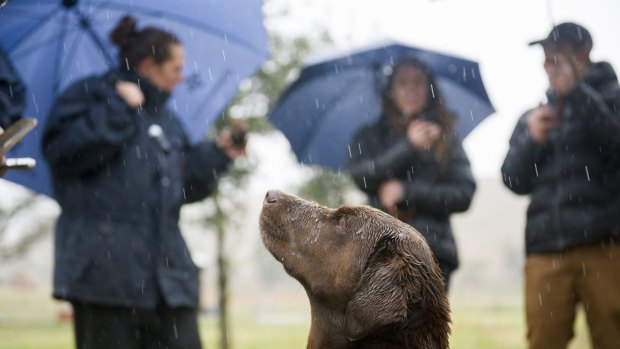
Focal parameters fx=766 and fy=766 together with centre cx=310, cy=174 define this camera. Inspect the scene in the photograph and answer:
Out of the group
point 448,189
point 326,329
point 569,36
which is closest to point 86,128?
point 326,329

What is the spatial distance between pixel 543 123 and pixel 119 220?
2746 millimetres

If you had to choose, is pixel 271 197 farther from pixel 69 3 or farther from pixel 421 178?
pixel 69 3

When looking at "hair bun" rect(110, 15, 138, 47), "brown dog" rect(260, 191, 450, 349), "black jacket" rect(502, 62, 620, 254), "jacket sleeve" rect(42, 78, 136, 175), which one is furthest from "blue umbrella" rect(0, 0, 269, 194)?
"brown dog" rect(260, 191, 450, 349)

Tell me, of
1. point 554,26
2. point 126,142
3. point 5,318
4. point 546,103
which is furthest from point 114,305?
point 5,318

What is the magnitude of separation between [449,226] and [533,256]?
0.70m

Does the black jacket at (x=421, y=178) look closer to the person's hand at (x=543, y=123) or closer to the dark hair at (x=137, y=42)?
the person's hand at (x=543, y=123)

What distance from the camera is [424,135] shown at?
5.45 metres

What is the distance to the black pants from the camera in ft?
15.0

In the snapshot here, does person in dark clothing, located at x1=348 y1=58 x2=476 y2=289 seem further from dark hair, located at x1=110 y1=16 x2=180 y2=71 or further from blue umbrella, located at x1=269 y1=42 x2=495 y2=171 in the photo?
dark hair, located at x1=110 y1=16 x2=180 y2=71

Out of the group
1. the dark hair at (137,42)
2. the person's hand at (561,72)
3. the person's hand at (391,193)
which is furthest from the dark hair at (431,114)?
the dark hair at (137,42)

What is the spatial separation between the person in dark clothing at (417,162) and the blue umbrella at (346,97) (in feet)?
2.91

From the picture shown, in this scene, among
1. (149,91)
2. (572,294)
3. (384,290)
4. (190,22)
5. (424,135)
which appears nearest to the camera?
(384,290)

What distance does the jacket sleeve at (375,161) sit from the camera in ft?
18.0

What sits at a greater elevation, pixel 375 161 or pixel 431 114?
pixel 431 114
